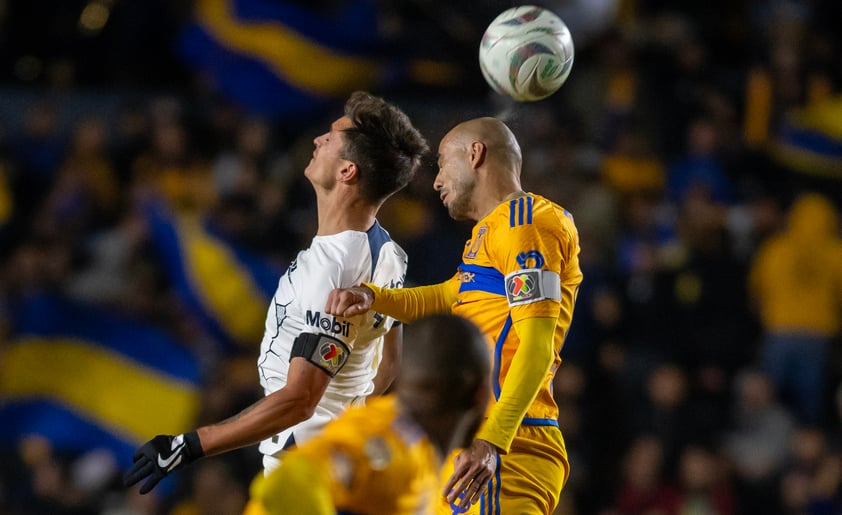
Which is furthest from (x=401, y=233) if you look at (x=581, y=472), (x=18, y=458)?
(x=18, y=458)

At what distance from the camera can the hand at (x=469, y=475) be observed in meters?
4.79

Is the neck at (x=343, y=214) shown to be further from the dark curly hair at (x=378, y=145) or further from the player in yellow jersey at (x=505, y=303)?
the player in yellow jersey at (x=505, y=303)

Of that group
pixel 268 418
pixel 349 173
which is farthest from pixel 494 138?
pixel 268 418

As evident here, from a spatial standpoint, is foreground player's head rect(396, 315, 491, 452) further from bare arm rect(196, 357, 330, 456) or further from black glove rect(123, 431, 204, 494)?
black glove rect(123, 431, 204, 494)

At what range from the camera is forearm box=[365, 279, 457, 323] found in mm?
5516

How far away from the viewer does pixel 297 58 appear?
1438cm

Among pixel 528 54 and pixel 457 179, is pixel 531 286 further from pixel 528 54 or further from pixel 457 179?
pixel 528 54

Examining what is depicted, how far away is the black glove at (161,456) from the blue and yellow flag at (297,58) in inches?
367

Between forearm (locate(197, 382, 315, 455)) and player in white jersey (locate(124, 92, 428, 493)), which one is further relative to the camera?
Answer: player in white jersey (locate(124, 92, 428, 493))

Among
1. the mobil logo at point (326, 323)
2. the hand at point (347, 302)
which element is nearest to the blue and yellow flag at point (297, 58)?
the mobil logo at point (326, 323)

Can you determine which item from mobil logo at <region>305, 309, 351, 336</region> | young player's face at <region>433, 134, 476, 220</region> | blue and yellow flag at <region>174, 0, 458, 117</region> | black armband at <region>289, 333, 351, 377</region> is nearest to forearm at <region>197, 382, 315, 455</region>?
black armband at <region>289, 333, 351, 377</region>

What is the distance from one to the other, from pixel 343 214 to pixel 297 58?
897 centimetres

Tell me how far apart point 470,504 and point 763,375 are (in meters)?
6.82

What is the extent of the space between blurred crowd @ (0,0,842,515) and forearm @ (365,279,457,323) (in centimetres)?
462
